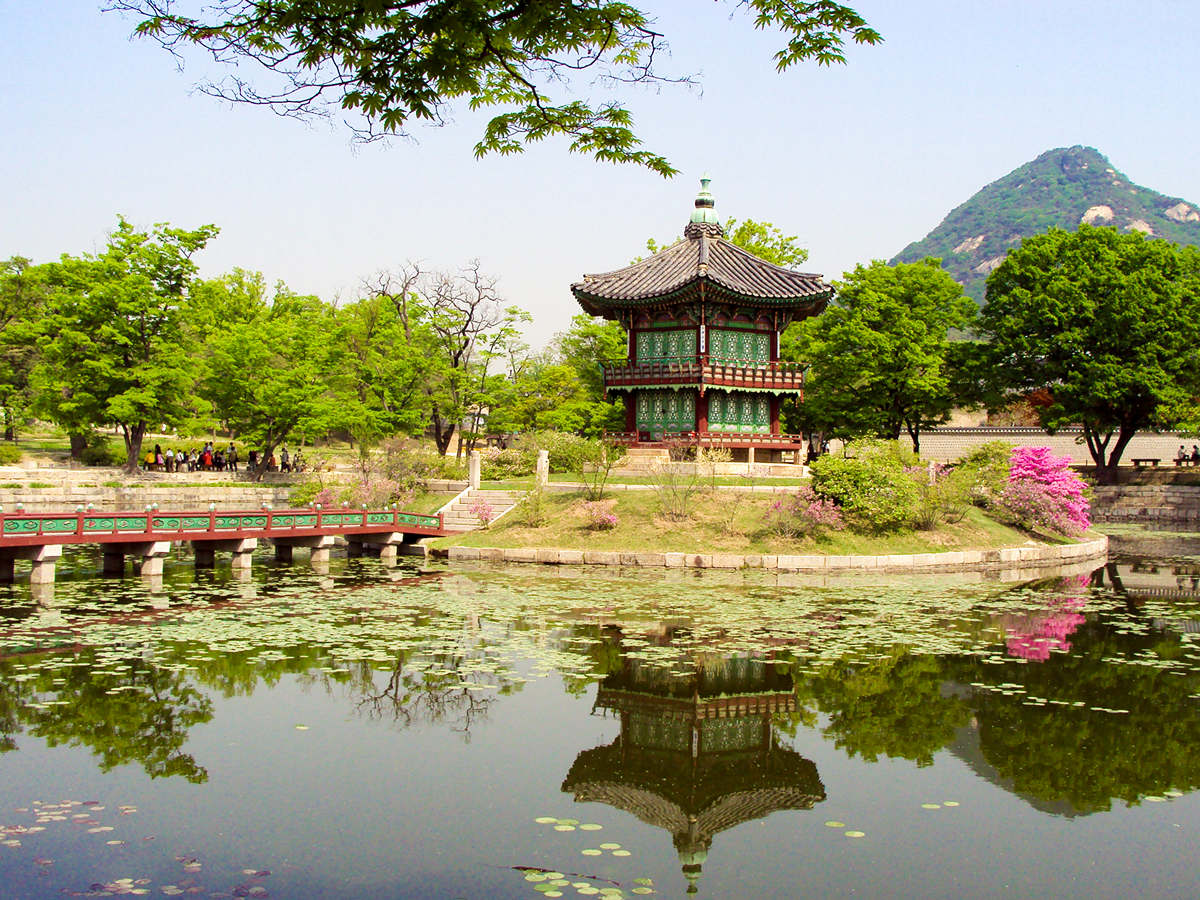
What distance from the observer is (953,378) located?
160ft

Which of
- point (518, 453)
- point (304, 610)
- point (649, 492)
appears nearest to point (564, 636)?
point (304, 610)

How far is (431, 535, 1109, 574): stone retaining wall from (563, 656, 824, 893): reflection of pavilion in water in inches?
491

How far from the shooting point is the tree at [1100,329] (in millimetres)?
44438

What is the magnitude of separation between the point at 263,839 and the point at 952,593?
1741 cm

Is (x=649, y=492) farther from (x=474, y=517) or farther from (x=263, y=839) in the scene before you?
(x=263, y=839)

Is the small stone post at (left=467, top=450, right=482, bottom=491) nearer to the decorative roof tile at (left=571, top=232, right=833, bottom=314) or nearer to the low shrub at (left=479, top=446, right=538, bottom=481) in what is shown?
the low shrub at (left=479, top=446, right=538, bottom=481)

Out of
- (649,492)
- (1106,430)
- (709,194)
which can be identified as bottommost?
(649,492)

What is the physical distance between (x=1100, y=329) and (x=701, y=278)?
23016 millimetres

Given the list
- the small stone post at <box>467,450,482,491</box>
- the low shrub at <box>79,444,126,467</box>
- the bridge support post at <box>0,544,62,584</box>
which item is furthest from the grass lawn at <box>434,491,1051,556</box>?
the low shrub at <box>79,444,126,467</box>

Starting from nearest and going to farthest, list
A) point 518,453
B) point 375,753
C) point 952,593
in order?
point 375,753 < point 952,593 < point 518,453

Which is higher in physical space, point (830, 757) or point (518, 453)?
point (518, 453)

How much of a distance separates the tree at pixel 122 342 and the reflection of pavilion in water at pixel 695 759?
3299 centimetres

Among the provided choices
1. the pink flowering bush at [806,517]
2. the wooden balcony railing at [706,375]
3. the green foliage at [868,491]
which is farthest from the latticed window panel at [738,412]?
the pink flowering bush at [806,517]

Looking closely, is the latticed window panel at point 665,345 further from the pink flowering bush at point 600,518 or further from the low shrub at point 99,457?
the low shrub at point 99,457
